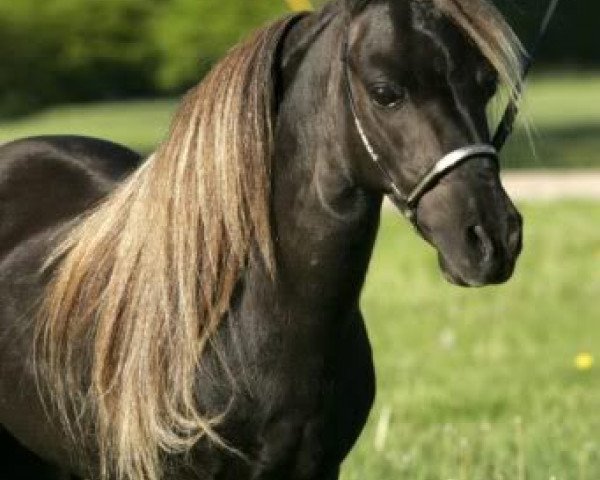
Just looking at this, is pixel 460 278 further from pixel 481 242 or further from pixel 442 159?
pixel 442 159

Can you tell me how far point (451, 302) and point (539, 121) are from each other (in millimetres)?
23671

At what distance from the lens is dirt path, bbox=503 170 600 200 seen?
58.6ft

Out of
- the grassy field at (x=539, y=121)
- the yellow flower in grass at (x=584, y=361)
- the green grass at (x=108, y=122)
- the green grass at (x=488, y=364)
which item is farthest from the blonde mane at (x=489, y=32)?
the green grass at (x=108, y=122)

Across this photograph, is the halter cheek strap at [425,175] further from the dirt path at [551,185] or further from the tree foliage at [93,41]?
the tree foliage at [93,41]

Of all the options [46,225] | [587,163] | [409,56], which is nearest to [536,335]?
[46,225]

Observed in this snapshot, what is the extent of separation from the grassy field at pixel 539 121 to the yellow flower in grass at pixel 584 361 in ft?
29.0

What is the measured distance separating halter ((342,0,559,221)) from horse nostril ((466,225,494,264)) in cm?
15

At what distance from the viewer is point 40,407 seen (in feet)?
17.0

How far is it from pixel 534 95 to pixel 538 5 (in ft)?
131

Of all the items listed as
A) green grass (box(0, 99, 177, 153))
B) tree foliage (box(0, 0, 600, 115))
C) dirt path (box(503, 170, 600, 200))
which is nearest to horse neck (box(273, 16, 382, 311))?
dirt path (box(503, 170, 600, 200))

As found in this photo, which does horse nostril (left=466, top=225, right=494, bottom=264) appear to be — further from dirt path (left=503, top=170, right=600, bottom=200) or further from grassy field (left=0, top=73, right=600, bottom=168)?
grassy field (left=0, top=73, right=600, bottom=168)

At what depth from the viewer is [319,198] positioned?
4.57 meters

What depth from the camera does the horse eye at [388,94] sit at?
4.26 m

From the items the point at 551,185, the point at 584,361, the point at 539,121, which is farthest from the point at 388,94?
the point at 539,121
